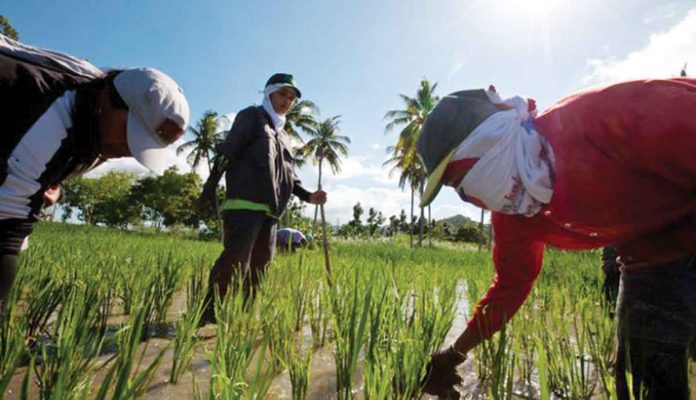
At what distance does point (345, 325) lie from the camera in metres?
1.54

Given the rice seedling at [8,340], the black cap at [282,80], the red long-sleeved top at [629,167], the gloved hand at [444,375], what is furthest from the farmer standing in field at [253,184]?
the red long-sleeved top at [629,167]

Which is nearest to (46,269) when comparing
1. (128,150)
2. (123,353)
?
(128,150)

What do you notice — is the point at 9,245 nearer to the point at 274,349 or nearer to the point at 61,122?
the point at 61,122

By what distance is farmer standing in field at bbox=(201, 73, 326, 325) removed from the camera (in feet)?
7.41

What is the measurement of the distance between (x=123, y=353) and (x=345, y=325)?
0.76 meters

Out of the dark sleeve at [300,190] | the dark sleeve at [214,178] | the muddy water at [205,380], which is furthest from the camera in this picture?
the dark sleeve at [300,190]

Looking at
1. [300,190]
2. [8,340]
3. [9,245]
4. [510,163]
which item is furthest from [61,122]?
[300,190]

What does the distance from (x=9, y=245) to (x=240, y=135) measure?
4.52 feet

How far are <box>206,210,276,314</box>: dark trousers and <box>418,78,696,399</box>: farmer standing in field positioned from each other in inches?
53.6

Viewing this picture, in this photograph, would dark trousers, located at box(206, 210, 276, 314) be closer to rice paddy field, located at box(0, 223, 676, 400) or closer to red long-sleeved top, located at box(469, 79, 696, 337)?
rice paddy field, located at box(0, 223, 676, 400)

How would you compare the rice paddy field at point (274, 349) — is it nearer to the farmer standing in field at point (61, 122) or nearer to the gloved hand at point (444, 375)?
the gloved hand at point (444, 375)

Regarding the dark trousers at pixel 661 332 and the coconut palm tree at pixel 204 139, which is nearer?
the dark trousers at pixel 661 332

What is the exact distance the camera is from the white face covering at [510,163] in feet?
3.55

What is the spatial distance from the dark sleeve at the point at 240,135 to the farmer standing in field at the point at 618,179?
1.43 m
